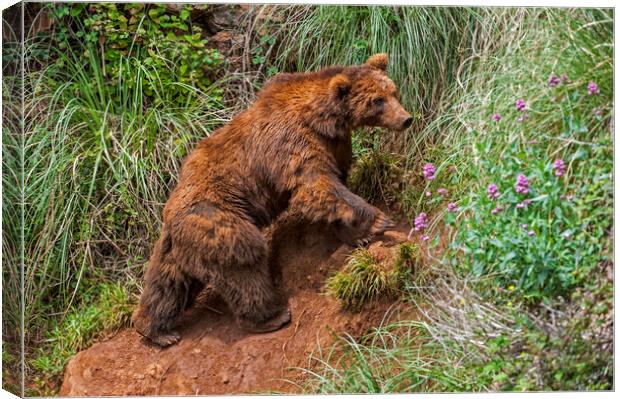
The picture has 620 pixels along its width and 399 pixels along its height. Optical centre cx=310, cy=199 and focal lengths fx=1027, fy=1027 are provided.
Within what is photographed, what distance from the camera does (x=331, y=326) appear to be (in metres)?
7.29

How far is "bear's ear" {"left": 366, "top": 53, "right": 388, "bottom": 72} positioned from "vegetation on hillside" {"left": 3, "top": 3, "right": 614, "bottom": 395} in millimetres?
313

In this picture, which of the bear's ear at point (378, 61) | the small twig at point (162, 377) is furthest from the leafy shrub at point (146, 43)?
the small twig at point (162, 377)

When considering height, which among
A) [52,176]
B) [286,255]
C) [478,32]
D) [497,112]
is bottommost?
[286,255]

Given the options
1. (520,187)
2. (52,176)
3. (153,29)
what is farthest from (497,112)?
(52,176)

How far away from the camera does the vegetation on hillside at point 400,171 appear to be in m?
6.54

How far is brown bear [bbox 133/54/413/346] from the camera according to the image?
24.1 ft

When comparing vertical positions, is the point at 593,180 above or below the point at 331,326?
above

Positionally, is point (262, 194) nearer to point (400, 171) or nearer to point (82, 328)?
point (400, 171)

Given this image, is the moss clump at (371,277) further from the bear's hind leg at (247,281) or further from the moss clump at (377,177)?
the moss clump at (377,177)

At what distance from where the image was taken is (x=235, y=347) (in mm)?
7449

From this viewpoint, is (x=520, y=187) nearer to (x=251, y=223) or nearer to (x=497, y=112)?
(x=497, y=112)

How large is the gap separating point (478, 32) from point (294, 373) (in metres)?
2.78

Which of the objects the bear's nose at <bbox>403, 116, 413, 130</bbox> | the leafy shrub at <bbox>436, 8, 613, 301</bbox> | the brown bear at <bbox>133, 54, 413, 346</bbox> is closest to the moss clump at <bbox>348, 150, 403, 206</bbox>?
the brown bear at <bbox>133, 54, 413, 346</bbox>

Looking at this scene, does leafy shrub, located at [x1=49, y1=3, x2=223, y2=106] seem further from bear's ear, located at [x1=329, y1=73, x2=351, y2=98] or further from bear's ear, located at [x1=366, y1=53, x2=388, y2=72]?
bear's ear, located at [x1=366, y1=53, x2=388, y2=72]
